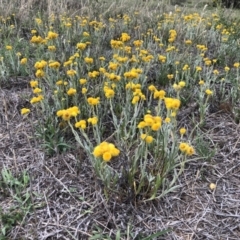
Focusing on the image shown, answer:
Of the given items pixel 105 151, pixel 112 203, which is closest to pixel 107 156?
pixel 105 151

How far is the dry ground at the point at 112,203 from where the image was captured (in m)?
1.61

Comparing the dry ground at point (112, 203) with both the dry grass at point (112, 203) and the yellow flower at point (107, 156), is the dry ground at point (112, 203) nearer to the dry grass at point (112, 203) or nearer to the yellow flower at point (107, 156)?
the dry grass at point (112, 203)

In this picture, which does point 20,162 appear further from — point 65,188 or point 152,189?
point 152,189

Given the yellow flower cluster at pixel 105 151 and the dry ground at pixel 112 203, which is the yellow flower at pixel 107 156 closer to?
the yellow flower cluster at pixel 105 151

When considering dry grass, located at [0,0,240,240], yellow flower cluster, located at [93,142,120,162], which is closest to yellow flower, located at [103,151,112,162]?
yellow flower cluster, located at [93,142,120,162]

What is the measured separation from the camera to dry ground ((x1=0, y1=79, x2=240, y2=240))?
1605 millimetres

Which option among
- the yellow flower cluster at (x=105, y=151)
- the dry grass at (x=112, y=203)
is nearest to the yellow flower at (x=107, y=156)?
the yellow flower cluster at (x=105, y=151)

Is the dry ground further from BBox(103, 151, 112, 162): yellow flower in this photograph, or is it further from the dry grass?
BBox(103, 151, 112, 162): yellow flower

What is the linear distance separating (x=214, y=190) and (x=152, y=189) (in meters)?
0.38

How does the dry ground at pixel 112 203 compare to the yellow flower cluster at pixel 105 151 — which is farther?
the dry ground at pixel 112 203

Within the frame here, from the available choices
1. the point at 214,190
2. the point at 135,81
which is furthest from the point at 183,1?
the point at 214,190

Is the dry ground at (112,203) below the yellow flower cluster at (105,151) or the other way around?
below

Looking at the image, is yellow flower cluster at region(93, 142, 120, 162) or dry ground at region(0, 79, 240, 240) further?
dry ground at region(0, 79, 240, 240)

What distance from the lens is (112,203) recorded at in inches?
66.2
